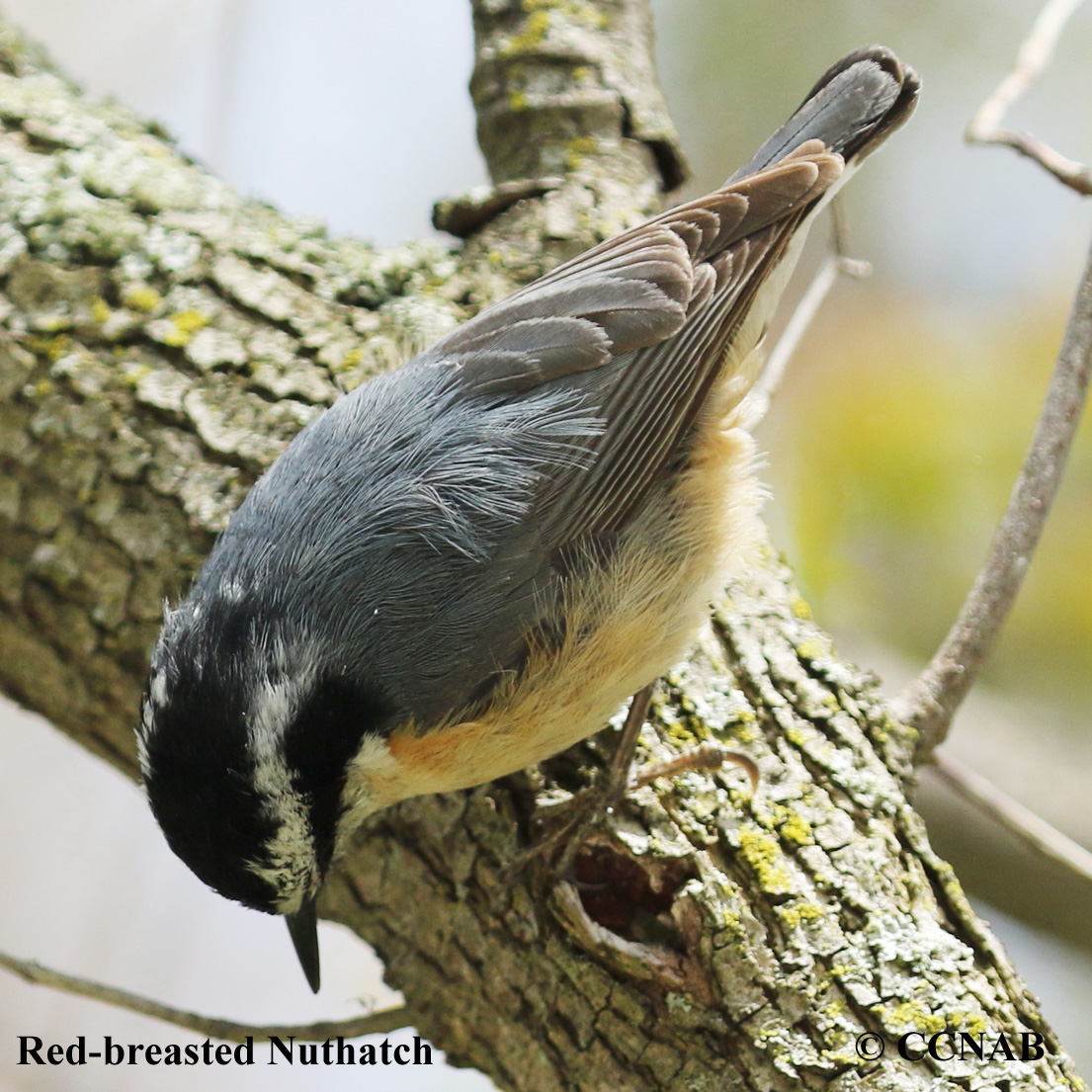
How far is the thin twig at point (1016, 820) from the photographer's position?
2133 mm

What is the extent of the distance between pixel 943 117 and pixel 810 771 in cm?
330

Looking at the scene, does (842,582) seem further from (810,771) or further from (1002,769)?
(810,771)

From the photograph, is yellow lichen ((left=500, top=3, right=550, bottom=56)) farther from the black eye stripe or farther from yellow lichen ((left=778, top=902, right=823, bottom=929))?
yellow lichen ((left=778, top=902, right=823, bottom=929))

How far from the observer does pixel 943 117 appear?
429cm

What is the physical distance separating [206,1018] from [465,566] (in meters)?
0.95

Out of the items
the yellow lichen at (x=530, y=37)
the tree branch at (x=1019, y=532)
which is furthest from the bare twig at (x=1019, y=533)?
the yellow lichen at (x=530, y=37)

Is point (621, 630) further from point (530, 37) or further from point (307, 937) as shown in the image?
point (530, 37)

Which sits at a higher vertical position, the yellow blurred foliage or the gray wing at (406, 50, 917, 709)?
the gray wing at (406, 50, 917, 709)

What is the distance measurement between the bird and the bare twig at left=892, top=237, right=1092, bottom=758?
471mm

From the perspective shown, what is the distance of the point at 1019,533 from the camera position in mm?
2057

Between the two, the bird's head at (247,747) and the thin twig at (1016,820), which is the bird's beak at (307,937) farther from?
the thin twig at (1016,820)

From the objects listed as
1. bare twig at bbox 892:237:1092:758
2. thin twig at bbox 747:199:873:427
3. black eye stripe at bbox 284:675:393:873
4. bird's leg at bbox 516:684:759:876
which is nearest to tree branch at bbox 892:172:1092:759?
bare twig at bbox 892:237:1092:758

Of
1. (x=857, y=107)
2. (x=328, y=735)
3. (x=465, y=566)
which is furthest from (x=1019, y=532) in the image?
(x=328, y=735)

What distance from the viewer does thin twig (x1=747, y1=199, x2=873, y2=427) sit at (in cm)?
232
